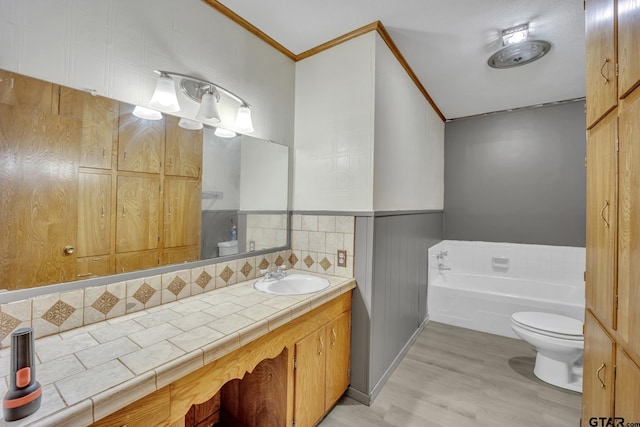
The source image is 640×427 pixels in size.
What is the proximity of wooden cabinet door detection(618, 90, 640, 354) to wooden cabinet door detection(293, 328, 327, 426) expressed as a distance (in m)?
1.28

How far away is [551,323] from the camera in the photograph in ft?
7.29

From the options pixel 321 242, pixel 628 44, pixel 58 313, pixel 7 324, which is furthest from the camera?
pixel 321 242

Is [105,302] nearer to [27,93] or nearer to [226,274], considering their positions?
[226,274]

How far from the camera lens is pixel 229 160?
1777 millimetres

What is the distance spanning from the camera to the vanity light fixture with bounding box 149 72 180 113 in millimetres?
1373

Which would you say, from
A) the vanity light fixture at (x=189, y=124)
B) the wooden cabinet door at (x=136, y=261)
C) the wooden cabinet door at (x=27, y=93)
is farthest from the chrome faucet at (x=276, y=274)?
the wooden cabinet door at (x=27, y=93)

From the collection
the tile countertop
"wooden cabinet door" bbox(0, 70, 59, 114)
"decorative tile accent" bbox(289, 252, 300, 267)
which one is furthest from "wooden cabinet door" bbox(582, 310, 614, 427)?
"wooden cabinet door" bbox(0, 70, 59, 114)

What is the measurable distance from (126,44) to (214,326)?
4.56ft

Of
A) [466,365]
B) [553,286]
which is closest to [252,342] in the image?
[466,365]

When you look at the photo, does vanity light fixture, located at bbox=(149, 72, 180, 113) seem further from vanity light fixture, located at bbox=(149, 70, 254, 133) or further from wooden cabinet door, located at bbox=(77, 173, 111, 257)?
wooden cabinet door, located at bbox=(77, 173, 111, 257)

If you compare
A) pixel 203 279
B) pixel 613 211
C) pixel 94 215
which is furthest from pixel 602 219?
pixel 94 215

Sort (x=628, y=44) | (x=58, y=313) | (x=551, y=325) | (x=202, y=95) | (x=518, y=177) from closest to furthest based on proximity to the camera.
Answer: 1. (x=628, y=44)
2. (x=58, y=313)
3. (x=202, y=95)
4. (x=551, y=325)
5. (x=518, y=177)

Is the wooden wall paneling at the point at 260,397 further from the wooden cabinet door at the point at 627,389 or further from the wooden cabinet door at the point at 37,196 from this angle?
the wooden cabinet door at the point at 627,389

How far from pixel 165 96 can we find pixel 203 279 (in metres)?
1.02
